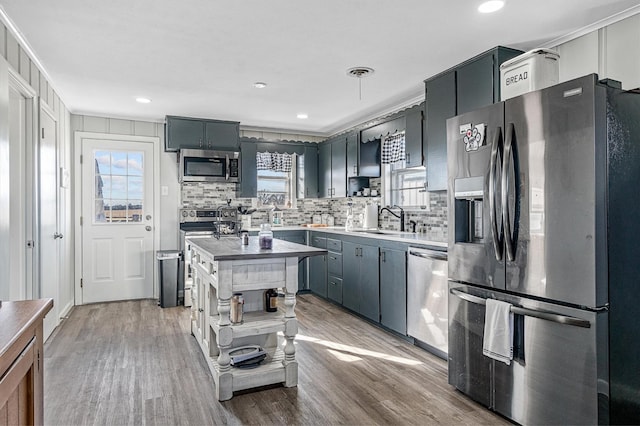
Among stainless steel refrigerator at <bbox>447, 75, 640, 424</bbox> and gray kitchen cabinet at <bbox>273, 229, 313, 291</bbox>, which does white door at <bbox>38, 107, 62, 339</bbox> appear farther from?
stainless steel refrigerator at <bbox>447, 75, 640, 424</bbox>

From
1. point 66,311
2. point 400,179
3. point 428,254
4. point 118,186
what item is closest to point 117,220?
point 118,186

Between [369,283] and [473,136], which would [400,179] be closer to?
[369,283]

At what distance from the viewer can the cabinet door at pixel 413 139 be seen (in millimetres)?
3826

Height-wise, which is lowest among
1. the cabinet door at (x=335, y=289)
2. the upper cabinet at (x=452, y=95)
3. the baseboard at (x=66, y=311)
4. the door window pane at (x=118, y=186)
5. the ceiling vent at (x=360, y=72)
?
the baseboard at (x=66, y=311)

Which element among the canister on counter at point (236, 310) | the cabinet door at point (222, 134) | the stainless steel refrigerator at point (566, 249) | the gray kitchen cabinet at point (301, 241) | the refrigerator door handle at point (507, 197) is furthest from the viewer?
the gray kitchen cabinet at point (301, 241)

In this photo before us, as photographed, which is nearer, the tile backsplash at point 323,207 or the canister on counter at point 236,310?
the canister on counter at point 236,310

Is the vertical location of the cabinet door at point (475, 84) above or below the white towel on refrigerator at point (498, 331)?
above

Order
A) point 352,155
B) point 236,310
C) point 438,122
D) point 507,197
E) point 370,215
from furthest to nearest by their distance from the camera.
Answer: point 352,155, point 370,215, point 438,122, point 236,310, point 507,197

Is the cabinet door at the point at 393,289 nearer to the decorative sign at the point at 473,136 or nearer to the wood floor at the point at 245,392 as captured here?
the wood floor at the point at 245,392

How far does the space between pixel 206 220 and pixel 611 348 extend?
4.63m

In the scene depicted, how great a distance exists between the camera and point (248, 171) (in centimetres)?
556

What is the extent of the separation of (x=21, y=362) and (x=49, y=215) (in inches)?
114

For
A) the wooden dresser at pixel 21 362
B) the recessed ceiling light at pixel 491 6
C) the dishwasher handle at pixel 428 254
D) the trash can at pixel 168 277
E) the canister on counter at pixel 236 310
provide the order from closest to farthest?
the wooden dresser at pixel 21 362 < the recessed ceiling light at pixel 491 6 < the canister on counter at pixel 236 310 < the dishwasher handle at pixel 428 254 < the trash can at pixel 168 277

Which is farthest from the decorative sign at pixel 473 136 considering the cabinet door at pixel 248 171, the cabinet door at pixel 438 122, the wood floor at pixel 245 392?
the cabinet door at pixel 248 171
